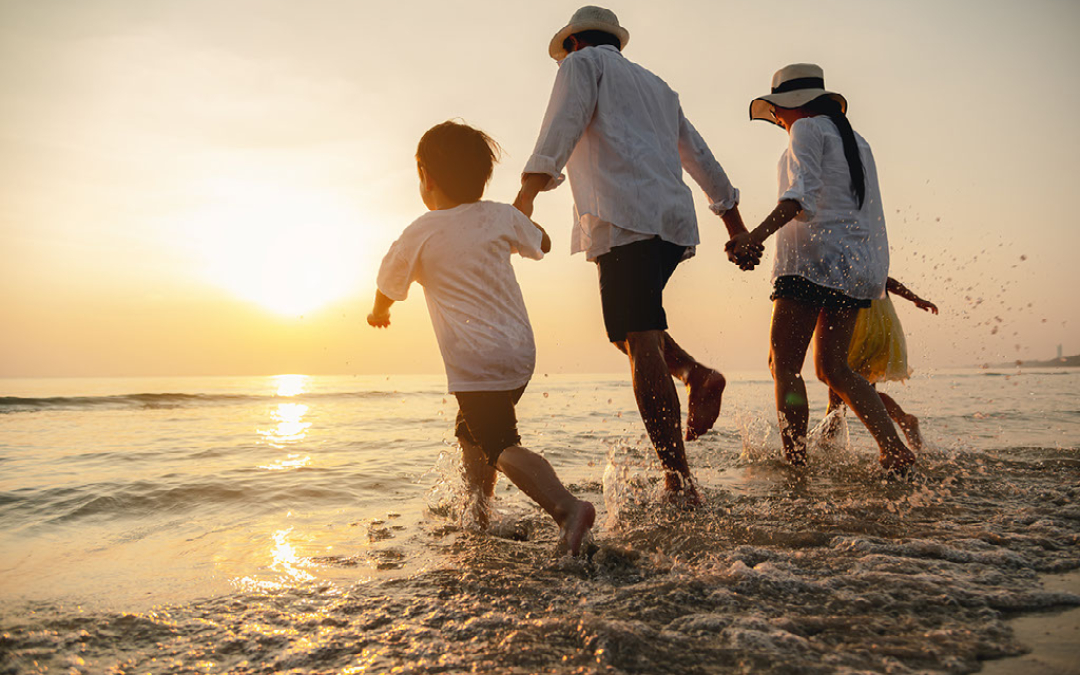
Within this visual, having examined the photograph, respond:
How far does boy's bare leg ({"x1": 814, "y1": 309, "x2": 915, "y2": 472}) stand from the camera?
11.1 ft

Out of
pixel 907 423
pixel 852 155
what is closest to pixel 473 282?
pixel 852 155

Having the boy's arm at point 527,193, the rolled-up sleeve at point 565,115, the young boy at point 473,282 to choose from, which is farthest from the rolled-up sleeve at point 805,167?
the young boy at point 473,282

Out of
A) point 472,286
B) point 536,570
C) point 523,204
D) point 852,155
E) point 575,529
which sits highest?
point 852,155

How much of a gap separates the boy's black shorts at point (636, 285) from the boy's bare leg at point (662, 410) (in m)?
0.07

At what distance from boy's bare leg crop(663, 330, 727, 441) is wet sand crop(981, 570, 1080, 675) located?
148 cm

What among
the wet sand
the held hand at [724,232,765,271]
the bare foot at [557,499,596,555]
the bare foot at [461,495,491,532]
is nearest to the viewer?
the wet sand

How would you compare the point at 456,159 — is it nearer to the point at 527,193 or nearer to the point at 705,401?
the point at 527,193

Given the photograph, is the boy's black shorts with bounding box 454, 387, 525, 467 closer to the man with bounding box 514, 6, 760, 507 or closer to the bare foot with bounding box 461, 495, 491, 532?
the bare foot with bounding box 461, 495, 491, 532

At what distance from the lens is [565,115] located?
2.86 meters

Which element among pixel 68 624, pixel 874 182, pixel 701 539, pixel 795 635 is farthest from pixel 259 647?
pixel 874 182

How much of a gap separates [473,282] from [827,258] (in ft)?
7.24

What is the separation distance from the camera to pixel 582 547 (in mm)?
2141

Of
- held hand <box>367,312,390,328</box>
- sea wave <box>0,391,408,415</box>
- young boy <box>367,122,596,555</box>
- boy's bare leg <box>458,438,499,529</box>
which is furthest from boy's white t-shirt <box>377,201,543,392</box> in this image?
sea wave <box>0,391,408,415</box>

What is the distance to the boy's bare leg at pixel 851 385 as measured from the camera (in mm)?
3391
